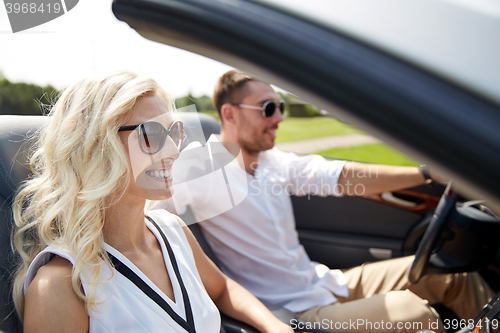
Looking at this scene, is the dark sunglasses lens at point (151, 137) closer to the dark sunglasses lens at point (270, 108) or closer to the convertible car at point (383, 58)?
the convertible car at point (383, 58)

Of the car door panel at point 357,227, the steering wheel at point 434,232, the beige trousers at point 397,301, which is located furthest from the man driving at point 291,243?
the car door panel at point 357,227

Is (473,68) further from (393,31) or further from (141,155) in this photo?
(141,155)

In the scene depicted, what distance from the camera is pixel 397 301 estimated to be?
5.09 feet

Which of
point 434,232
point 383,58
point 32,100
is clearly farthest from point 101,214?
point 434,232

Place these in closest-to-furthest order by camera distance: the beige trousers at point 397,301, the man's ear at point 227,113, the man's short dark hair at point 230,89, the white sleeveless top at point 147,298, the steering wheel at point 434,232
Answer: the white sleeveless top at point 147,298
the beige trousers at point 397,301
the steering wheel at point 434,232
the man's short dark hair at point 230,89
the man's ear at point 227,113

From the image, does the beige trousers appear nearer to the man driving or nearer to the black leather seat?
the man driving

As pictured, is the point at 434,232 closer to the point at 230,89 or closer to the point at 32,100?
the point at 230,89

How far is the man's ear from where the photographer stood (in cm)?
197

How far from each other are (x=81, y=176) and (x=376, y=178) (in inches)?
58.7

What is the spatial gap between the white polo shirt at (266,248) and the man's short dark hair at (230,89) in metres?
0.37

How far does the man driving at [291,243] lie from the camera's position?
1.64 m

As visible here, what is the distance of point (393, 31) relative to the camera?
429 millimetres

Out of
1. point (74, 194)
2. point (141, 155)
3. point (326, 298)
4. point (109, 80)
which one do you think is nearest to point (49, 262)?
point (74, 194)

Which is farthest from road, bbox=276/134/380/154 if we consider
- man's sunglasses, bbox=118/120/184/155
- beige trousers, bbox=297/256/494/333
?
man's sunglasses, bbox=118/120/184/155
